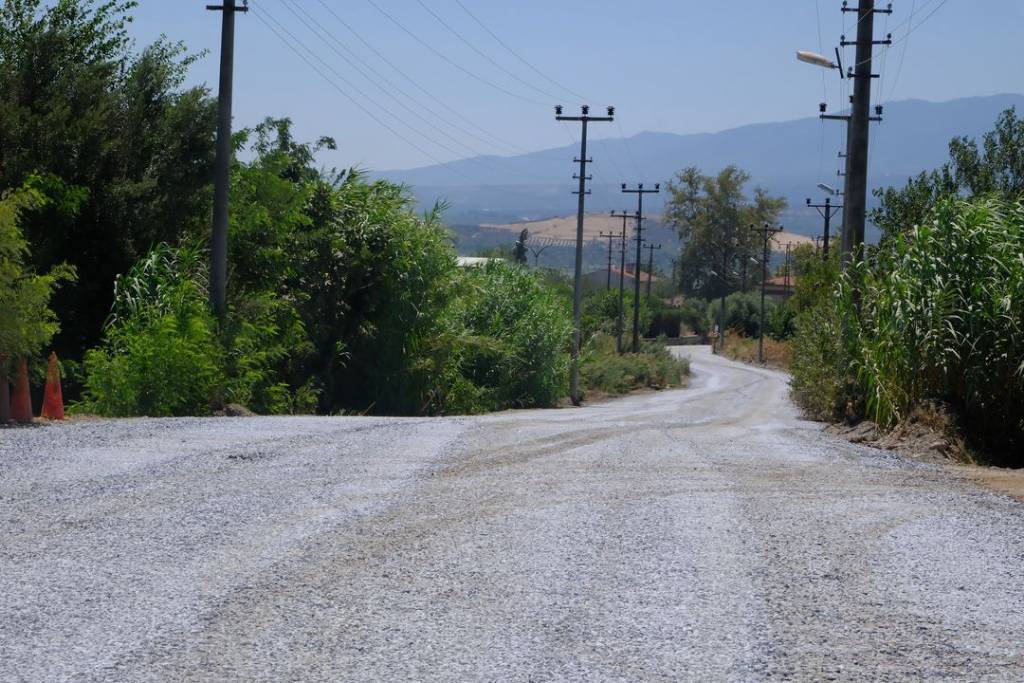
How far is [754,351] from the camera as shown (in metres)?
98.2

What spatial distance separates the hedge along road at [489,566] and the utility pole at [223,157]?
9.41 m

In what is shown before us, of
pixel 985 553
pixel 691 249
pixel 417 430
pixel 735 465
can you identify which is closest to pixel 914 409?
pixel 735 465

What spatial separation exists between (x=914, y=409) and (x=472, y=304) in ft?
60.4

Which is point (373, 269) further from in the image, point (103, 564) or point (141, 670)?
point (141, 670)

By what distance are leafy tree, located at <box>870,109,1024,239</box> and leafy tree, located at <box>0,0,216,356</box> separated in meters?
17.3

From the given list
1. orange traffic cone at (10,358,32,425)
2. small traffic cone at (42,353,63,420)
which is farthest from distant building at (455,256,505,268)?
orange traffic cone at (10,358,32,425)

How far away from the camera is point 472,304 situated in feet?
106

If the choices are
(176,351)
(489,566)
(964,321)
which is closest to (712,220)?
(176,351)

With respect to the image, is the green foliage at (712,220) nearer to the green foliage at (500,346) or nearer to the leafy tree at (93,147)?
the green foliage at (500,346)

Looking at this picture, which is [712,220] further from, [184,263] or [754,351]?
[184,263]

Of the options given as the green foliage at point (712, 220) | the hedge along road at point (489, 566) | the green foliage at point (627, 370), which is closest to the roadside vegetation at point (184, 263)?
the hedge along road at point (489, 566)

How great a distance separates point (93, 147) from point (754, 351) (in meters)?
80.1

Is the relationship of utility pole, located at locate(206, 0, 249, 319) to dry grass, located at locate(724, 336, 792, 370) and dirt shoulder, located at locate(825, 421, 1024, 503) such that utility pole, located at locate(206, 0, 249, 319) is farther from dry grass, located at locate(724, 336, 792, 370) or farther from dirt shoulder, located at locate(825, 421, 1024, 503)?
dry grass, located at locate(724, 336, 792, 370)

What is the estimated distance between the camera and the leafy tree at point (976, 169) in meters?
32.2
